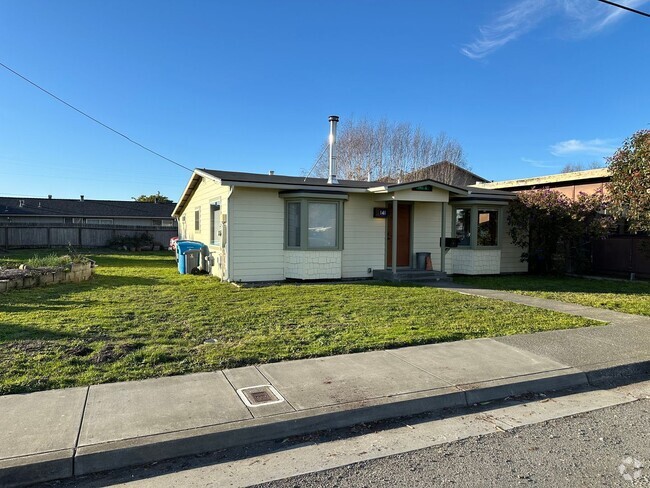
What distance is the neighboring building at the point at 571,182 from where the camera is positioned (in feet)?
46.9

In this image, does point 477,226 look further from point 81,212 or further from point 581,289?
point 81,212

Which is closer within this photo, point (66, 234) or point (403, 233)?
A: point (403, 233)

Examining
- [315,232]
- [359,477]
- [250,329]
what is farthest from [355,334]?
[315,232]

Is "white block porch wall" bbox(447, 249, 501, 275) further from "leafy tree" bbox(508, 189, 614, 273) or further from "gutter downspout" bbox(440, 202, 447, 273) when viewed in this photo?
"leafy tree" bbox(508, 189, 614, 273)

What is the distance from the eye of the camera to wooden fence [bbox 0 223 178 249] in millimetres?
26656

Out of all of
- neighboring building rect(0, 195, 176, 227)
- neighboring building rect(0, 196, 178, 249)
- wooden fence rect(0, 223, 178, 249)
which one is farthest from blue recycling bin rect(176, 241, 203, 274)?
neighboring building rect(0, 195, 176, 227)

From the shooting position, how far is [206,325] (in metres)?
6.84

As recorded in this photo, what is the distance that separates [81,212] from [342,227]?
30887 mm

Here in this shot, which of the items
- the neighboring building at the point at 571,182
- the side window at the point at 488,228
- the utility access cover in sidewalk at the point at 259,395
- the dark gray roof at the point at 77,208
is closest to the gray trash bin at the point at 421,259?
the side window at the point at 488,228

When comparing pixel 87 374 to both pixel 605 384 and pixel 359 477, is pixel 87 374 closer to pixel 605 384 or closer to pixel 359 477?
pixel 359 477

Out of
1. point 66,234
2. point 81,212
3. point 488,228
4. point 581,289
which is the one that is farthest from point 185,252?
point 81,212

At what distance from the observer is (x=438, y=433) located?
3.77 m

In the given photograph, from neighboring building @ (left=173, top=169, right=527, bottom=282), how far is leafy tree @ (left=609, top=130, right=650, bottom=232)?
4.10 meters

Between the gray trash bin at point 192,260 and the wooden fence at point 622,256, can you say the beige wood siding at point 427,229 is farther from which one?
the gray trash bin at point 192,260
